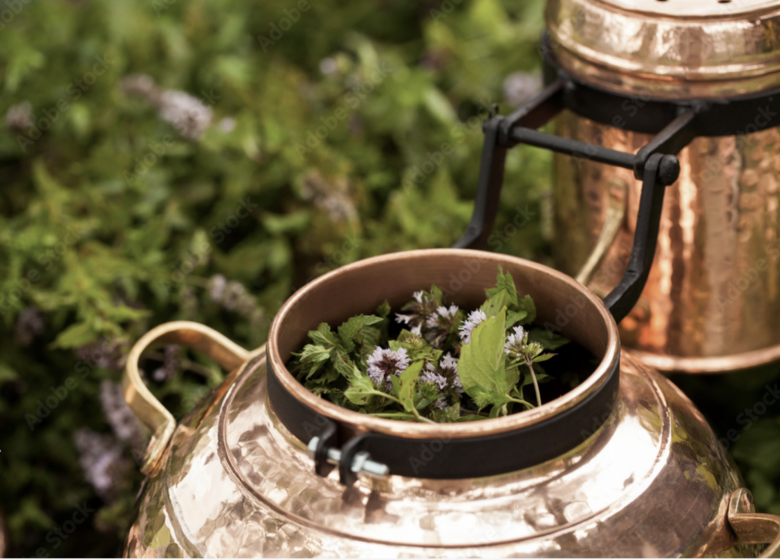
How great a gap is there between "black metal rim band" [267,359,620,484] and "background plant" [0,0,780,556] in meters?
0.76

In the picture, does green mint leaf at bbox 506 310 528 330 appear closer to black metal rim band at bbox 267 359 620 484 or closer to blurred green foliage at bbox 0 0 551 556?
black metal rim band at bbox 267 359 620 484

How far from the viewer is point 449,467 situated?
2.68 ft

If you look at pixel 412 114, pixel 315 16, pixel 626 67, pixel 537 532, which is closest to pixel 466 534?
pixel 537 532

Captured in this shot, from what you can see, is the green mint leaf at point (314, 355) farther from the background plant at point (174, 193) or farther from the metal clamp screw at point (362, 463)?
the background plant at point (174, 193)

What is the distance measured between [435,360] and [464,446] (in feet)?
0.62

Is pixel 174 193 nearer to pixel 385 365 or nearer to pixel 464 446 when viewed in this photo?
pixel 385 365

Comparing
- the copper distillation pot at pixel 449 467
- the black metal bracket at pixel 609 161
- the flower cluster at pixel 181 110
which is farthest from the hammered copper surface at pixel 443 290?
the flower cluster at pixel 181 110

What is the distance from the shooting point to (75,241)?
1.83 m

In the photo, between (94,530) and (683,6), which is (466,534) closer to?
(683,6)

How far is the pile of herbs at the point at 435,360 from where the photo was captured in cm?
91

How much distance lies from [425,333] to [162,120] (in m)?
1.41

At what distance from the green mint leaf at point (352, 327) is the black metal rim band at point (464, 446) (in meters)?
0.16

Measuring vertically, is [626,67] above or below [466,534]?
above

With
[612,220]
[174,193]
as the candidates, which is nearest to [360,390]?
[612,220]
